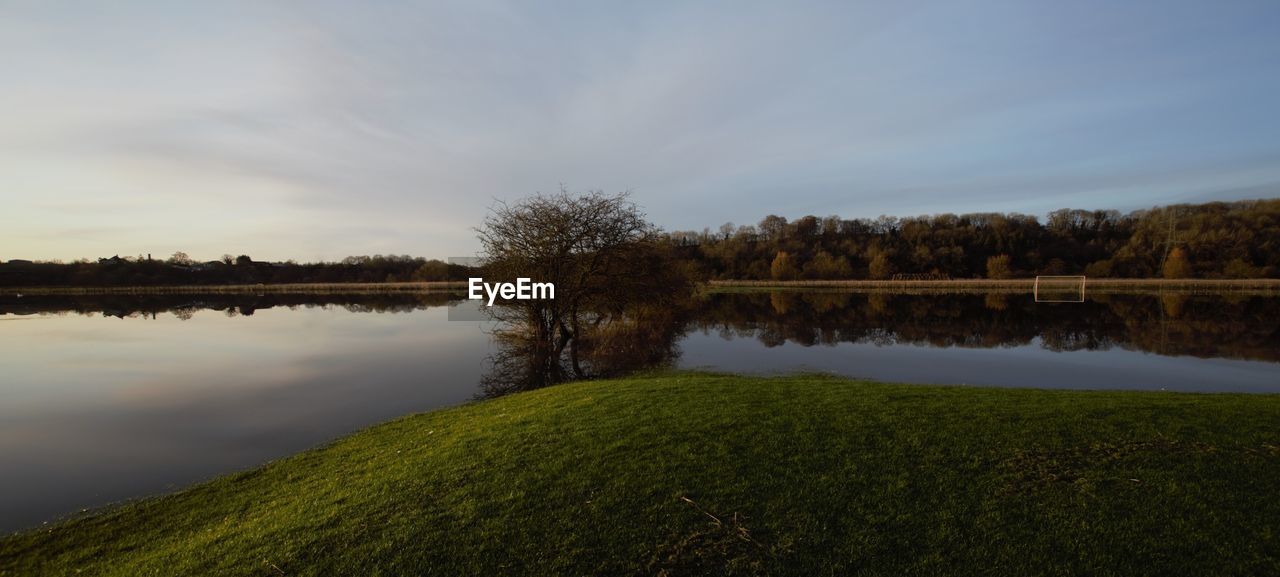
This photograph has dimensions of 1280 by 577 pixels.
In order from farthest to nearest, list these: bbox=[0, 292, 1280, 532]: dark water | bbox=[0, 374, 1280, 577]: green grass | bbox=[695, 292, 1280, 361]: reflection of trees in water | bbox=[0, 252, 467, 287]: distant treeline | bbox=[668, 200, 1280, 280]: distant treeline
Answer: bbox=[0, 252, 467, 287]: distant treeline
bbox=[668, 200, 1280, 280]: distant treeline
bbox=[695, 292, 1280, 361]: reflection of trees in water
bbox=[0, 292, 1280, 532]: dark water
bbox=[0, 374, 1280, 577]: green grass

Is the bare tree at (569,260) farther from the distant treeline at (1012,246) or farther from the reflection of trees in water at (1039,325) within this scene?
the distant treeline at (1012,246)

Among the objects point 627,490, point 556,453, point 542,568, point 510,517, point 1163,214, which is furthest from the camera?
point 1163,214

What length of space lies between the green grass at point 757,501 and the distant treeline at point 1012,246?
70667mm

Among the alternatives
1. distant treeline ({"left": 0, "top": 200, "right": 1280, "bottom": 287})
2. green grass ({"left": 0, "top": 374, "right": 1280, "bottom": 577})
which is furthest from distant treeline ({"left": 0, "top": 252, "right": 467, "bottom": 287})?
green grass ({"left": 0, "top": 374, "right": 1280, "bottom": 577})

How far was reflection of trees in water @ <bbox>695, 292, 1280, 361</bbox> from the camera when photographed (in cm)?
2147

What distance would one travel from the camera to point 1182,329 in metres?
25.2

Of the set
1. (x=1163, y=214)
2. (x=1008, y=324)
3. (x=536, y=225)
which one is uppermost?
(x=1163, y=214)

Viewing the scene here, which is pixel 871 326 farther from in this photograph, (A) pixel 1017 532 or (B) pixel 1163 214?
(B) pixel 1163 214

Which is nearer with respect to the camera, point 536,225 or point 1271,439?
point 1271,439

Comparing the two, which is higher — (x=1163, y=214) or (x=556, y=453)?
(x=1163, y=214)

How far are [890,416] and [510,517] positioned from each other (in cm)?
596

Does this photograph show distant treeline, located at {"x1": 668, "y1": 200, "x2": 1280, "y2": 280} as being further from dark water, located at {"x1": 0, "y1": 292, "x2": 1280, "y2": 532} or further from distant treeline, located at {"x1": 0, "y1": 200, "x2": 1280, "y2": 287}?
dark water, located at {"x1": 0, "y1": 292, "x2": 1280, "y2": 532}

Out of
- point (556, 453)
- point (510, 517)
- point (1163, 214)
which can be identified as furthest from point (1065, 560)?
point (1163, 214)

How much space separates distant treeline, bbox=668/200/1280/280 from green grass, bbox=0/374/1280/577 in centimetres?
7067
